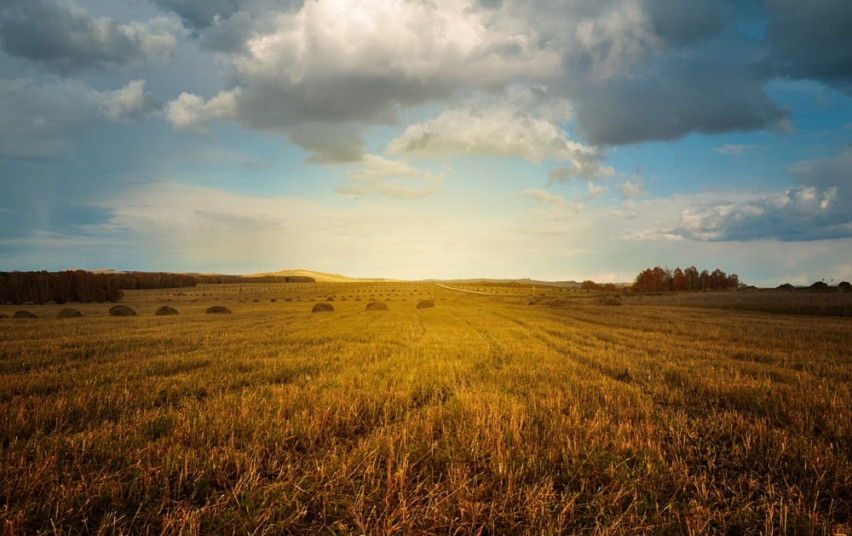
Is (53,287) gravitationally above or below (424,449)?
below

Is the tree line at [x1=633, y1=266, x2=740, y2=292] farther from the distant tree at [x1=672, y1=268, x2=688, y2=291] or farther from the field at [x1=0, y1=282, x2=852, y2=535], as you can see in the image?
the field at [x1=0, y1=282, x2=852, y2=535]

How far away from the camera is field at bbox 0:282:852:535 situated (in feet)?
11.3

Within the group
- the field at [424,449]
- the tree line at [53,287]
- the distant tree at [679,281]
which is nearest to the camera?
the field at [424,449]

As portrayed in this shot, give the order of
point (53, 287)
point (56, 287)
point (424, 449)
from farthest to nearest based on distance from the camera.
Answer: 1. point (56, 287)
2. point (53, 287)
3. point (424, 449)

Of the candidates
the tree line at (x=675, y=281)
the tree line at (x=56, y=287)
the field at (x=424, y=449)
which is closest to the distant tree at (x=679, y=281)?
the tree line at (x=675, y=281)

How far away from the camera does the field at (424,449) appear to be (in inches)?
135

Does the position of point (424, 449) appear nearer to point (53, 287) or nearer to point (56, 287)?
point (56, 287)

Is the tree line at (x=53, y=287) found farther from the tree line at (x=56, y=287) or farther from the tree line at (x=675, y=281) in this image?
the tree line at (x=675, y=281)

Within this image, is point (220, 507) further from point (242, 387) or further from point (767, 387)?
point (767, 387)

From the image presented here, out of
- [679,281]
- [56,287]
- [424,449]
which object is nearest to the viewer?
[424,449]

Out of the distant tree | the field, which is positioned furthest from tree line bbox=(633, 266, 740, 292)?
the field

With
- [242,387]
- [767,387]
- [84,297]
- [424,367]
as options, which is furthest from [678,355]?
[84,297]

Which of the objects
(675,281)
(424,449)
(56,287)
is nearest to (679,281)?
(675,281)

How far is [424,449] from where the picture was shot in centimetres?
493
